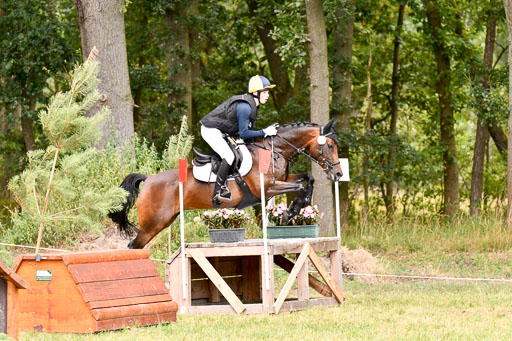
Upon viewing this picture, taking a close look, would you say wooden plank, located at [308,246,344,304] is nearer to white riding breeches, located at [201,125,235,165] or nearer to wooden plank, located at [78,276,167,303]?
white riding breeches, located at [201,125,235,165]

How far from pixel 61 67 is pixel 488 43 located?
10577 millimetres

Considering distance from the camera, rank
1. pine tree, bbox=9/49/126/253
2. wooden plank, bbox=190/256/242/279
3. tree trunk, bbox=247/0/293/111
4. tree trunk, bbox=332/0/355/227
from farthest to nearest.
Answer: tree trunk, bbox=247/0/293/111
tree trunk, bbox=332/0/355/227
wooden plank, bbox=190/256/242/279
pine tree, bbox=9/49/126/253

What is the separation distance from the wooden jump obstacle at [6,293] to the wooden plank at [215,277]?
9.23 ft

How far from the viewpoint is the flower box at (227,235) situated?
8.77 meters

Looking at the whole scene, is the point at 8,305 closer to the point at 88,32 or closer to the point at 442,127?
the point at 88,32

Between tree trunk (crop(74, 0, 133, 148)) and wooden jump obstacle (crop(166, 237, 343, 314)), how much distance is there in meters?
6.00

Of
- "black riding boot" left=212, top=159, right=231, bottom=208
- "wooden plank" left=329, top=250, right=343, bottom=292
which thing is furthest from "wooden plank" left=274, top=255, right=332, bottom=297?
"black riding boot" left=212, top=159, right=231, bottom=208

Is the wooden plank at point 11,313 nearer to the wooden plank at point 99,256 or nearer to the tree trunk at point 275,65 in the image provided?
the wooden plank at point 99,256

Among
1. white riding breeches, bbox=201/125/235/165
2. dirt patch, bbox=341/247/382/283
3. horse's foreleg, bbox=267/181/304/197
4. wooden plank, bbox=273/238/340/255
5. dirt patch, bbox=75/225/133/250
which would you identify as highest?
white riding breeches, bbox=201/125/235/165

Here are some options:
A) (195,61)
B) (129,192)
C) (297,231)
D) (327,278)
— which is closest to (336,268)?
(327,278)

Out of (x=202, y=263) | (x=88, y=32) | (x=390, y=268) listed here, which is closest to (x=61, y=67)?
(x=88, y=32)

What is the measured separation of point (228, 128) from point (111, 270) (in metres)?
2.79

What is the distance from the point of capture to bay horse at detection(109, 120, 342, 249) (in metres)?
9.48

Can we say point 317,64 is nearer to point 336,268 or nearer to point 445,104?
point 336,268
